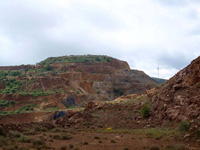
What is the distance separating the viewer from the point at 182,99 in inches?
939

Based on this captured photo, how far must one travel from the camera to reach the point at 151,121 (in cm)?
2636

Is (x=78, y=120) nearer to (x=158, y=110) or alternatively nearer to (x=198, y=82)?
(x=158, y=110)

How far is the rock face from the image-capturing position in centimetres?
2120

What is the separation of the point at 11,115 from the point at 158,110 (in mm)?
28414

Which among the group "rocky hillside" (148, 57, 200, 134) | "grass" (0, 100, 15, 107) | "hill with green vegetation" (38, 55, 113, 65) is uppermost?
"hill with green vegetation" (38, 55, 113, 65)

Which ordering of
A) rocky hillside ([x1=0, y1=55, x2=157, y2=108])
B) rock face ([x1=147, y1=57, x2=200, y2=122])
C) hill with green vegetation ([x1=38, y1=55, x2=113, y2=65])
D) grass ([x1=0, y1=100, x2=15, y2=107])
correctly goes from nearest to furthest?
rock face ([x1=147, y1=57, x2=200, y2=122]) < grass ([x1=0, y1=100, x2=15, y2=107]) < rocky hillside ([x1=0, y1=55, x2=157, y2=108]) < hill with green vegetation ([x1=38, y1=55, x2=113, y2=65])

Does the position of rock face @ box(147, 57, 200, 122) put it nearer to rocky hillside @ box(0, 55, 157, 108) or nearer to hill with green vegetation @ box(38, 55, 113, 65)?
rocky hillside @ box(0, 55, 157, 108)

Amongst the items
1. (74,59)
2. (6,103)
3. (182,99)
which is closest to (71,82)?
(6,103)

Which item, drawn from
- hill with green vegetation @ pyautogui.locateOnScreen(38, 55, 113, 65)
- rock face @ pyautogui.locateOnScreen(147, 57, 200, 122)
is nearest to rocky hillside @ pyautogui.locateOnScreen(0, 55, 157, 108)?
hill with green vegetation @ pyautogui.locateOnScreen(38, 55, 113, 65)

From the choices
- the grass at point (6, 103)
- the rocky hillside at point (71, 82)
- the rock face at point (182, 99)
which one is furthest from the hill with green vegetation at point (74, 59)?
the rock face at point (182, 99)

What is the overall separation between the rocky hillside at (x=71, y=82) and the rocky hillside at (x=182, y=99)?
32645mm

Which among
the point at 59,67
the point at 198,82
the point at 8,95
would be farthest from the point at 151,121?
the point at 59,67

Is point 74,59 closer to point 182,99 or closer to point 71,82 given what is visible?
point 71,82

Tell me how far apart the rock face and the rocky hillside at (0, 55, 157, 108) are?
3264cm
